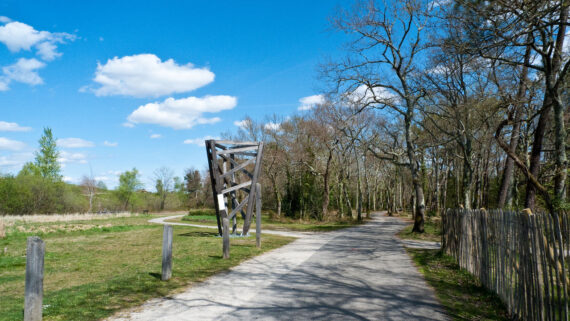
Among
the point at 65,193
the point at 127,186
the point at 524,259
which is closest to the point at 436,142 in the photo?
the point at 524,259

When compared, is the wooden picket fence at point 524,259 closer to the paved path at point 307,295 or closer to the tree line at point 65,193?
the paved path at point 307,295

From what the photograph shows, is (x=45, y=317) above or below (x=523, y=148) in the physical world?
below

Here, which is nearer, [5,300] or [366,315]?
[366,315]

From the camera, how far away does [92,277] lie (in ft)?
26.9

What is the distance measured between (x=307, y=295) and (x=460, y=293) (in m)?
3.07

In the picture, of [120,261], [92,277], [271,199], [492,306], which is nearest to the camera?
[492,306]

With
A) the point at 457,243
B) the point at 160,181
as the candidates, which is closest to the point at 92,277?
the point at 457,243

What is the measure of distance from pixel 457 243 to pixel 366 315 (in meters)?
5.98

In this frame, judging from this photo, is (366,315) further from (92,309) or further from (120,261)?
(120,261)

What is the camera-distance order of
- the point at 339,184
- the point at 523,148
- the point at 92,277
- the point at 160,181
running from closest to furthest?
1. the point at 92,277
2. the point at 523,148
3. the point at 339,184
4. the point at 160,181

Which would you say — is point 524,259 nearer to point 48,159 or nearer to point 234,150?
point 234,150

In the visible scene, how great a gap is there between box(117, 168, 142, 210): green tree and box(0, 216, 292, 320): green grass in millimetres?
55794

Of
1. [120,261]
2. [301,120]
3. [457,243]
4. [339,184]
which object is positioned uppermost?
[301,120]

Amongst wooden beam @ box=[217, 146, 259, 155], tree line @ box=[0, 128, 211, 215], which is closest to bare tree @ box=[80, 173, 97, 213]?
tree line @ box=[0, 128, 211, 215]
